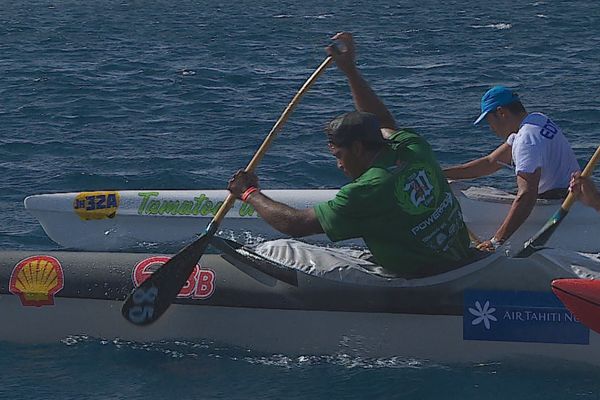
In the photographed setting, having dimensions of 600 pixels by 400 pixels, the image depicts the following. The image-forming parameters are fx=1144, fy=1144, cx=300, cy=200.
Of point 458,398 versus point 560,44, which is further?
point 560,44

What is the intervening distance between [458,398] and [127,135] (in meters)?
8.06

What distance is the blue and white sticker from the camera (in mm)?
6230

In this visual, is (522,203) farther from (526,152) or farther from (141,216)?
(141,216)

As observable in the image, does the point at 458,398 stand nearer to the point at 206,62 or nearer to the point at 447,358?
the point at 447,358

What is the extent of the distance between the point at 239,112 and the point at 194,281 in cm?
818

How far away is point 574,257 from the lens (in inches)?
251

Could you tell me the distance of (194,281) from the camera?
21.9ft

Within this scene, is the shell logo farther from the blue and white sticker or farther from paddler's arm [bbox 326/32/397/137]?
the blue and white sticker

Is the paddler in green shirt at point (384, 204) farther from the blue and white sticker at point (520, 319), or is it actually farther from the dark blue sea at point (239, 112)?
the dark blue sea at point (239, 112)

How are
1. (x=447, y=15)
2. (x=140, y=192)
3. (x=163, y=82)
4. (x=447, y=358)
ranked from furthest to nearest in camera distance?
(x=447, y=15) → (x=163, y=82) → (x=140, y=192) → (x=447, y=358)

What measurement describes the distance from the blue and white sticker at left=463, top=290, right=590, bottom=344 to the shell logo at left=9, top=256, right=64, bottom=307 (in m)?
2.44

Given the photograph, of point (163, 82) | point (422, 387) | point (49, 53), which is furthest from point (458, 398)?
point (49, 53)

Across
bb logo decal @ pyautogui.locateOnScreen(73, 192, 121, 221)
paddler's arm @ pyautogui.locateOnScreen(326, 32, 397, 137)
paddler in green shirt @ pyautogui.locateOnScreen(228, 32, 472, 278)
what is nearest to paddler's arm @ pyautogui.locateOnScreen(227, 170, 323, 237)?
paddler in green shirt @ pyautogui.locateOnScreen(228, 32, 472, 278)

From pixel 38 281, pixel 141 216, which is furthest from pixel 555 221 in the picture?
pixel 141 216
